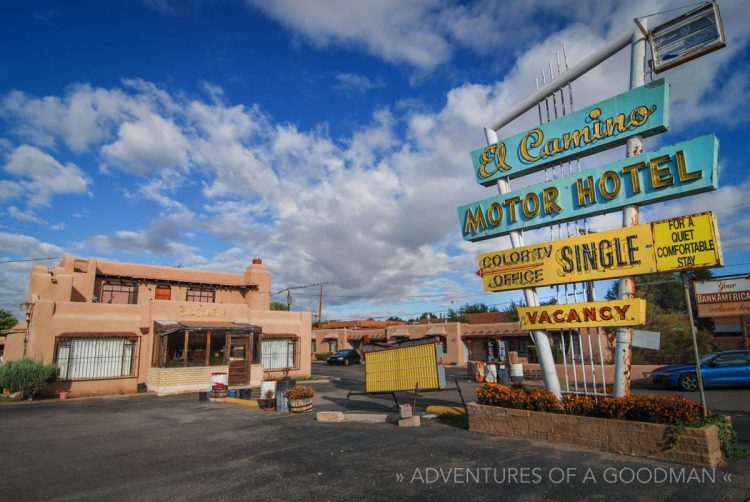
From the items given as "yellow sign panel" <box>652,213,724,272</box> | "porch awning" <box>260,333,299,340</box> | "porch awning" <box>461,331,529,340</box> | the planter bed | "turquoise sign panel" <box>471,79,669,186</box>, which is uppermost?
"turquoise sign panel" <box>471,79,669,186</box>

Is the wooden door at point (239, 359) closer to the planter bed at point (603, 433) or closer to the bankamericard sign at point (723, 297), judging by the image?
the planter bed at point (603, 433)

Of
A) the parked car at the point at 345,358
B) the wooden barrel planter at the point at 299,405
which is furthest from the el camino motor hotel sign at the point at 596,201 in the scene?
the parked car at the point at 345,358

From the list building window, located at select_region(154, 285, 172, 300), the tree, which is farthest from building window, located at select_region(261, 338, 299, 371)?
the tree

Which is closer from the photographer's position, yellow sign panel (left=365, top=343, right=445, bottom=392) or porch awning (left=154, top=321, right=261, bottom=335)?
yellow sign panel (left=365, top=343, right=445, bottom=392)

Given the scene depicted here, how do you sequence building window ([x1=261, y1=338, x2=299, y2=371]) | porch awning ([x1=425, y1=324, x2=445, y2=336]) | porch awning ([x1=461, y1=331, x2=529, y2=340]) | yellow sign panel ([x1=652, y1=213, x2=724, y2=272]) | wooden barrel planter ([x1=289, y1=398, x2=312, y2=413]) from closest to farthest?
yellow sign panel ([x1=652, y1=213, x2=724, y2=272]) → wooden barrel planter ([x1=289, y1=398, x2=312, y2=413]) → building window ([x1=261, y1=338, x2=299, y2=371]) → porch awning ([x1=461, y1=331, x2=529, y2=340]) → porch awning ([x1=425, y1=324, x2=445, y2=336])

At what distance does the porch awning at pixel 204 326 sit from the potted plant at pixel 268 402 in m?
7.23

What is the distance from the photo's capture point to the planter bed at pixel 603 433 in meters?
6.60

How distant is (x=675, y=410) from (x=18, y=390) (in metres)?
20.4

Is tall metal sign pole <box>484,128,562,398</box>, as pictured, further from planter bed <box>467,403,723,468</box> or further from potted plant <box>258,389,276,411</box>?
potted plant <box>258,389,276,411</box>

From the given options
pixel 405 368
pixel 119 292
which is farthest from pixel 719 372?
pixel 119 292

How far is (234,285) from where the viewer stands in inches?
1115

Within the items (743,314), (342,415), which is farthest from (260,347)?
(743,314)

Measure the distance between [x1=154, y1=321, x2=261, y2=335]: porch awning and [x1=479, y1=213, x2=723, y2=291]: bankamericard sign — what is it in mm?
14119

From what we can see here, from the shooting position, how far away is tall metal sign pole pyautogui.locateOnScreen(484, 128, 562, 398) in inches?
392
